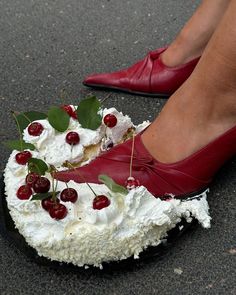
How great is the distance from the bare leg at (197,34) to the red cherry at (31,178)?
466 mm

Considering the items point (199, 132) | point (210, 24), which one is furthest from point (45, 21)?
point (199, 132)

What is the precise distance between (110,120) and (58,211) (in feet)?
0.79

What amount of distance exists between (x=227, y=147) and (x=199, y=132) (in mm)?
57

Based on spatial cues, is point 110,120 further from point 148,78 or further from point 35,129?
point 148,78

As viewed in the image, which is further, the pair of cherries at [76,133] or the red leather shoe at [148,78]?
the red leather shoe at [148,78]

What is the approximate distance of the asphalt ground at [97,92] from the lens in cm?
86

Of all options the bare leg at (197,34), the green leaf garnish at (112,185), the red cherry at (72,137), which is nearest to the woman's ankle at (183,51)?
the bare leg at (197,34)

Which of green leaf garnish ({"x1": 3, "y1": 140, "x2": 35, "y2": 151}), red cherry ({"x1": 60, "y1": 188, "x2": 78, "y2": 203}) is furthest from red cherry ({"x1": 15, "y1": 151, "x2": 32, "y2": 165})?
red cherry ({"x1": 60, "y1": 188, "x2": 78, "y2": 203})

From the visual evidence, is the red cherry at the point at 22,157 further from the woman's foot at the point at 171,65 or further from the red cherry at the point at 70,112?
the woman's foot at the point at 171,65

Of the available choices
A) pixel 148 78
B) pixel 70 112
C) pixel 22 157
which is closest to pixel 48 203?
pixel 22 157

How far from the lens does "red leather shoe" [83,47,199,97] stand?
3.89ft

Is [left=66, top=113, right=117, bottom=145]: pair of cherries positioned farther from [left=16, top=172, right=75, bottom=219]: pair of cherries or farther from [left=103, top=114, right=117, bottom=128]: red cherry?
[left=16, top=172, right=75, bottom=219]: pair of cherries

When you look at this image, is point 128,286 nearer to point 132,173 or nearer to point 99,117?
point 132,173

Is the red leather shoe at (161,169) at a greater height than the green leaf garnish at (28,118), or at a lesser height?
lesser
